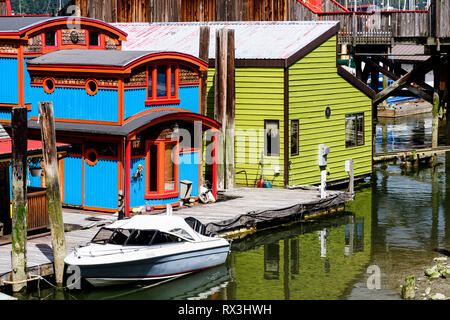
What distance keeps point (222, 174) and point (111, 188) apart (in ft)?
20.7

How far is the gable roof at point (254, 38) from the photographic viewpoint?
1388 inches

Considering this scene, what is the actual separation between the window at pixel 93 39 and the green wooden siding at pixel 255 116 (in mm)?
5650

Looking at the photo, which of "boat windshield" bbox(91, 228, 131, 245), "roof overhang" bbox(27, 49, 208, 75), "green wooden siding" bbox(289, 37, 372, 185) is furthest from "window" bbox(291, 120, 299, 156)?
"boat windshield" bbox(91, 228, 131, 245)

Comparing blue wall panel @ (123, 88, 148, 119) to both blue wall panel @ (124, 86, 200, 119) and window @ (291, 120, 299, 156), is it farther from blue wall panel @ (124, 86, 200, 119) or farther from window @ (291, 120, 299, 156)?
window @ (291, 120, 299, 156)

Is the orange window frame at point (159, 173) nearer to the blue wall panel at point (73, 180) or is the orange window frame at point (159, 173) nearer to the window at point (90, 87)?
the blue wall panel at point (73, 180)

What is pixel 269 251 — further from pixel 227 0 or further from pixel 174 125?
pixel 227 0

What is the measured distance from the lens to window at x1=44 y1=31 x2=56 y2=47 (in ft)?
105

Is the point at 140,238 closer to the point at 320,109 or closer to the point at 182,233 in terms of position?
the point at 182,233

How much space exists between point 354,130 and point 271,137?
516 cm

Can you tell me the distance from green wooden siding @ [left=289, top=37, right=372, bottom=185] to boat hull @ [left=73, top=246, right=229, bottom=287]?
10.8 m

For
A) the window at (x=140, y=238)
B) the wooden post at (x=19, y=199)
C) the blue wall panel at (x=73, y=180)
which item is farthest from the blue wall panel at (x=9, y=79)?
the window at (x=140, y=238)

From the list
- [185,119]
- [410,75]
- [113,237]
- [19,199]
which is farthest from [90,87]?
[410,75]

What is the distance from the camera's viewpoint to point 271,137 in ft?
116

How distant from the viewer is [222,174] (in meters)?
34.4
